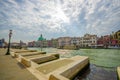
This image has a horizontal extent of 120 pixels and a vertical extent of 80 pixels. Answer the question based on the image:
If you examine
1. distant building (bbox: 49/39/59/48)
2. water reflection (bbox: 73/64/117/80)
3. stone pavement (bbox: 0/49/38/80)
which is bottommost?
water reflection (bbox: 73/64/117/80)

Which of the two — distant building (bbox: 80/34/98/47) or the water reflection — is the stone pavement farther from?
distant building (bbox: 80/34/98/47)

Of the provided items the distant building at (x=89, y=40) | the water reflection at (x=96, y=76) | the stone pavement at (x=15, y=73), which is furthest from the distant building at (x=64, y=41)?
the stone pavement at (x=15, y=73)

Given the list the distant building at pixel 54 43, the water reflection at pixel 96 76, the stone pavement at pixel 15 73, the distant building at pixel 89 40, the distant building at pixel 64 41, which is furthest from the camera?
the distant building at pixel 54 43

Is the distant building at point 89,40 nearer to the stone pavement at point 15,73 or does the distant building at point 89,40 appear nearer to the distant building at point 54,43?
the distant building at point 54,43

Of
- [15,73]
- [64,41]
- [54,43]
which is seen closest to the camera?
[15,73]

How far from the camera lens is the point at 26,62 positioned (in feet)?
27.0

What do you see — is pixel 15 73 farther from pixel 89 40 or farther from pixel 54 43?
pixel 54 43

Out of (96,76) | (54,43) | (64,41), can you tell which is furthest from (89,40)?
(96,76)

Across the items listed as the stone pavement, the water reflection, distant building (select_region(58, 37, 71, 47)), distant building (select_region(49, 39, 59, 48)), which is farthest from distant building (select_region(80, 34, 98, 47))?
the stone pavement

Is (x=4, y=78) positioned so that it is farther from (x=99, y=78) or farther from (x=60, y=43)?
(x=60, y=43)

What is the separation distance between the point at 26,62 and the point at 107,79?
7.58m

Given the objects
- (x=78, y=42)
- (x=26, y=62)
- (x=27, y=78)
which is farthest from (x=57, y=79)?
(x=78, y=42)

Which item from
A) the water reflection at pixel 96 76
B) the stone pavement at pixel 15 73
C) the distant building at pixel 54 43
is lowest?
the water reflection at pixel 96 76

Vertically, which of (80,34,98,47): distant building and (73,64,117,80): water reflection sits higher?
(80,34,98,47): distant building
